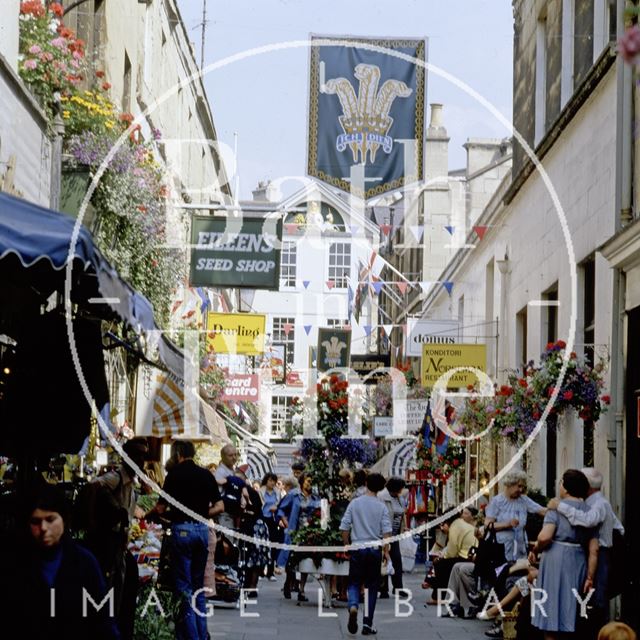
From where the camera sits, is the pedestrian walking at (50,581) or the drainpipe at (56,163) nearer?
the pedestrian walking at (50,581)

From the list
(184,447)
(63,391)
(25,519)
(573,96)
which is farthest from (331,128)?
(25,519)

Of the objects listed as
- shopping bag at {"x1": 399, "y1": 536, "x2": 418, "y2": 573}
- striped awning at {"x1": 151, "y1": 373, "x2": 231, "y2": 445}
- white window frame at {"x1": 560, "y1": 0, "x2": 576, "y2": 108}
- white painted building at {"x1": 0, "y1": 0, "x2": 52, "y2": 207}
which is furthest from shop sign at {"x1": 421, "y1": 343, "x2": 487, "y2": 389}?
white painted building at {"x1": 0, "y1": 0, "x2": 52, "y2": 207}

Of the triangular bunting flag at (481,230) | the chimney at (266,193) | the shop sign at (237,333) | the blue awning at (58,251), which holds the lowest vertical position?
the blue awning at (58,251)

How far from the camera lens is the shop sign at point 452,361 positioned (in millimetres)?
25281

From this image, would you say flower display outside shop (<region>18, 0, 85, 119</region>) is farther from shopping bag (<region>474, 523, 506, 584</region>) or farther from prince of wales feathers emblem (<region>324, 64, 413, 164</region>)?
shopping bag (<region>474, 523, 506, 584</region>)

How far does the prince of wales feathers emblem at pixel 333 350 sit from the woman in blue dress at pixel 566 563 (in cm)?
2592

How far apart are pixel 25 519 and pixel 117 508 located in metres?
2.64

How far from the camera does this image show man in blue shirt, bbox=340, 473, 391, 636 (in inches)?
555

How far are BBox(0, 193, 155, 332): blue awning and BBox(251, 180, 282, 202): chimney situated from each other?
2605 inches

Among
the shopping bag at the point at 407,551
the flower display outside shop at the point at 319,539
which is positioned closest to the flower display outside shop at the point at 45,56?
the flower display outside shop at the point at 319,539

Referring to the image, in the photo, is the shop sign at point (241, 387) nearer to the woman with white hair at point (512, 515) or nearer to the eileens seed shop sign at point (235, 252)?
the eileens seed shop sign at point (235, 252)

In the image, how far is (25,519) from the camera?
21.5ft

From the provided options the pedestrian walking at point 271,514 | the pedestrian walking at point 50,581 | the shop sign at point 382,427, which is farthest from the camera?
the shop sign at point 382,427

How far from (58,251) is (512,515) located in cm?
888
